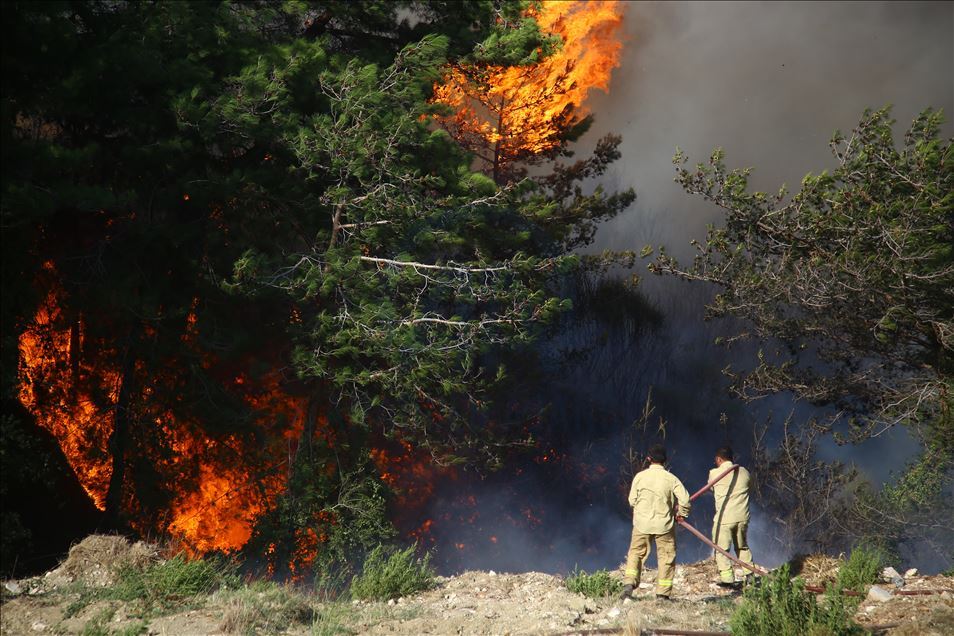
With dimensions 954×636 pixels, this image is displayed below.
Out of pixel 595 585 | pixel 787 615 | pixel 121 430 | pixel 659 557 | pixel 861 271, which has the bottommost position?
pixel 787 615

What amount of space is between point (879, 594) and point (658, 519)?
8.90 feet

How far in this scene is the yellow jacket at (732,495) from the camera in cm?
1122

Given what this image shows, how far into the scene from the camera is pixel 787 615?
7.52 metres

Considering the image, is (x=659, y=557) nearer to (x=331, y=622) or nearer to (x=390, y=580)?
(x=390, y=580)

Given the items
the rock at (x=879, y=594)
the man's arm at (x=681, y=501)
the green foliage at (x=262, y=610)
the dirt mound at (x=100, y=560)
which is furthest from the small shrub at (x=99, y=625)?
the rock at (x=879, y=594)

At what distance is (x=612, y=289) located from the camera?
3275 cm

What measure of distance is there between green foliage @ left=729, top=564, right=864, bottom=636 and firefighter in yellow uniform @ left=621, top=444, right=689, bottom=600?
2.25 meters

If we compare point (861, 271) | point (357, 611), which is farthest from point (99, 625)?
point (861, 271)

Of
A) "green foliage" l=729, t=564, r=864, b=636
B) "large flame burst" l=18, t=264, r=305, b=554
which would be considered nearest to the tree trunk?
"large flame burst" l=18, t=264, r=305, b=554

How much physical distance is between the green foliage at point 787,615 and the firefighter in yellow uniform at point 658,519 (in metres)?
2.25

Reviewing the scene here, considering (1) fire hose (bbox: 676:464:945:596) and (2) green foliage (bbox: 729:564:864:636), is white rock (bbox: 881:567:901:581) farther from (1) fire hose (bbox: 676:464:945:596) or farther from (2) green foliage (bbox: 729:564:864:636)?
(2) green foliage (bbox: 729:564:864:636)

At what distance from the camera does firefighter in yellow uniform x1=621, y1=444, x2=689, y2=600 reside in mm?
10180

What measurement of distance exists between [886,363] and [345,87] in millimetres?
10005

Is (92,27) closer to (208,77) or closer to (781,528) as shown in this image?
(208,77)
